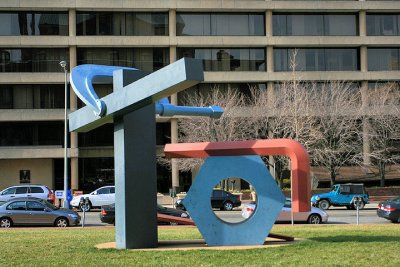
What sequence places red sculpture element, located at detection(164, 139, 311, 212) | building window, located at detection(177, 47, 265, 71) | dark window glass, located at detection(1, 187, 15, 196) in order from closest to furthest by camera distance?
red sculpture element, located at detection(164, 139, 311, 212)
dark window glass, located at detection(1, 187, 15, 196)
building window, located at detection(177, 47, 265, 71)

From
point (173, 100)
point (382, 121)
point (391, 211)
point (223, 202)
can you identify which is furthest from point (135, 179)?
point (173, 100)

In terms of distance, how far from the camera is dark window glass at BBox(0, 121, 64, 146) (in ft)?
172

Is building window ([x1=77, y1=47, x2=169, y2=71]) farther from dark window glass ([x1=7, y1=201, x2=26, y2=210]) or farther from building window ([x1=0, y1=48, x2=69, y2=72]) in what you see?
dark window glass ([x1=7, y1=201, x2=26, y2=210])

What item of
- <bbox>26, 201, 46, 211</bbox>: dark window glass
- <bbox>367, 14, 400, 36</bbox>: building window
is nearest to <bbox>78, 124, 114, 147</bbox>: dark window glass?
<bbox>367, 14, 400, 36</bbox>: building window

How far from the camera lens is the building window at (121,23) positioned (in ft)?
171

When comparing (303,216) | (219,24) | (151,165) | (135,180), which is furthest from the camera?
(219,24)

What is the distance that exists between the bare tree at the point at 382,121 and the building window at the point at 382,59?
Result: 5.98 metres

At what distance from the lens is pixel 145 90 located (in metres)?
13.0

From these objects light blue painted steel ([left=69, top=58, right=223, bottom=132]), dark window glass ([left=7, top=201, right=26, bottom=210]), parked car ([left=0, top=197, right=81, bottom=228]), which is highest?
light blue painted steel ([left=69, top=58, right=223, bottom=132])

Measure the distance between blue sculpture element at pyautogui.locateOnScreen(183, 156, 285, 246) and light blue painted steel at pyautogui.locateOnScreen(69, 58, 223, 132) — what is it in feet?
4.90

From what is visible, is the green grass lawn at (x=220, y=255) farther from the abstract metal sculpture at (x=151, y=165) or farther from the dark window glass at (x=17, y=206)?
the dark window glass at (x=17, y=206)

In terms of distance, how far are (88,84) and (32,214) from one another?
12.6 m

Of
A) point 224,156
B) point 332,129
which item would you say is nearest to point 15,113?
point 332,129

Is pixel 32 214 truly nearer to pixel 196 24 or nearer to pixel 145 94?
pixel 145 94
